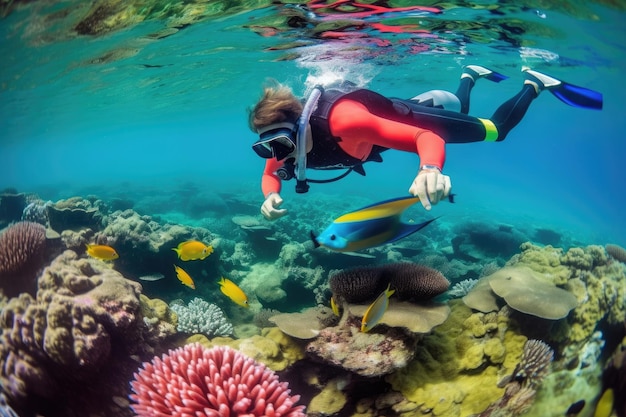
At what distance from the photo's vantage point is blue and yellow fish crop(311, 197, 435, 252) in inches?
92.0

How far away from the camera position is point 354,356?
3.20 m

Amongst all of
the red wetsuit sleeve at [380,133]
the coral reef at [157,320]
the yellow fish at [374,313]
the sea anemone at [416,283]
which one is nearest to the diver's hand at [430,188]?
the red wetsuit sleeve at [380,133]

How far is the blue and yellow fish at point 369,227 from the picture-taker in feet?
7.66

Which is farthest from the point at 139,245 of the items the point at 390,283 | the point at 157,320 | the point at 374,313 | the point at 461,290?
the point at 461,290

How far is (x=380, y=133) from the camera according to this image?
3371 mm

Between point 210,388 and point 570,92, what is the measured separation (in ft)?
25.5

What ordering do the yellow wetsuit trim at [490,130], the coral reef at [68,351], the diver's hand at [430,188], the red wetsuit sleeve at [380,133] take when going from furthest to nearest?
the yellow wetsuit trim at [490,130]
the coral reef at [68,351]
the red wetsuit sleeve at [380,133]
the diver's hand at [430,188]

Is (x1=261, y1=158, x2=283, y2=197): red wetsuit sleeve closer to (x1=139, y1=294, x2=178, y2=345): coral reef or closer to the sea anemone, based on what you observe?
the sea anemone

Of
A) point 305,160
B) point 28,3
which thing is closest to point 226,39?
point 28,3

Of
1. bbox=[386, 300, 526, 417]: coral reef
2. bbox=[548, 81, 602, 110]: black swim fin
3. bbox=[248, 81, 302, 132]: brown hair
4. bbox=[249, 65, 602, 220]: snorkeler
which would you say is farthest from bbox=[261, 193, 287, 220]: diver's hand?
bbox=[548, 81, 602, 110]: black swim fin

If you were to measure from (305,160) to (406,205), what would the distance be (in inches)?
67.5

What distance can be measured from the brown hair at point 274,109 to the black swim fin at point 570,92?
5.67 metres

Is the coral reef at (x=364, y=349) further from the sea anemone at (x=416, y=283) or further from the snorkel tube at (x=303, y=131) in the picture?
the snorkel tube at (x=303, y=131)

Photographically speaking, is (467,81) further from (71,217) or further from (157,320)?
(71,217)
